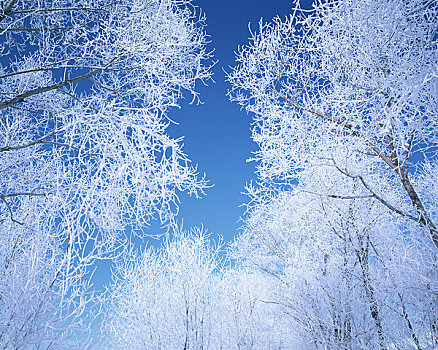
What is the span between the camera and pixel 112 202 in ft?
11.7

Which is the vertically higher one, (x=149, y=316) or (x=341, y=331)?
(x=149, y=316)

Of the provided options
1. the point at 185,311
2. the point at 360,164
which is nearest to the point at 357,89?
the point at 360,164

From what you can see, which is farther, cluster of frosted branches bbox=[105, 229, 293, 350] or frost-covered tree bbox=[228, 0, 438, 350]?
cluster of frosted branches bbox=[105, 229, 293, 350]

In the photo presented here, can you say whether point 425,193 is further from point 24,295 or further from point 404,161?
point 24,295

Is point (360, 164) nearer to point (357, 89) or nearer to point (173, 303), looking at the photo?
point (357, 89)

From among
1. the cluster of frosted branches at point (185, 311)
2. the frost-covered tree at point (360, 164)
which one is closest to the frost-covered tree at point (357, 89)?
the frost-covered tree at point (360, 164)

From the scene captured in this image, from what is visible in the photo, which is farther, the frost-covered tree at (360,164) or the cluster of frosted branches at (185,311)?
the cluster of frosted branches at (185,311)

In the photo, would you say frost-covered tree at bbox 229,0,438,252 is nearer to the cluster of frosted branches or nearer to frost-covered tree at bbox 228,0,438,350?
frost-covered tree at bbox 228,0,438,350

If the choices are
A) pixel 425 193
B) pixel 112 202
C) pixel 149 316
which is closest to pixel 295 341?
pixel 149 316

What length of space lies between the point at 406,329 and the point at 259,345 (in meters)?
5.38

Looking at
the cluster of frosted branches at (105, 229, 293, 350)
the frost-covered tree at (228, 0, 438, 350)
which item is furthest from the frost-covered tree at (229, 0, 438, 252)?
the cluster of frosted branches at (105, 229, 293, 350)

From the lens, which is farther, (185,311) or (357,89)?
(185,311)

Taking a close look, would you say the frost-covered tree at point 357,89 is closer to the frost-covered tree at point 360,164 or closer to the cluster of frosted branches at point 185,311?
the frost-covered tree at point 360,164

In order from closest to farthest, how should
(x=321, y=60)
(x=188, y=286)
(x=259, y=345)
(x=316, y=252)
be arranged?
1. (x=321, y=60)
2. (x=316, y=252)
3. (x=188, y=286)
4. (x=259, y=345)
